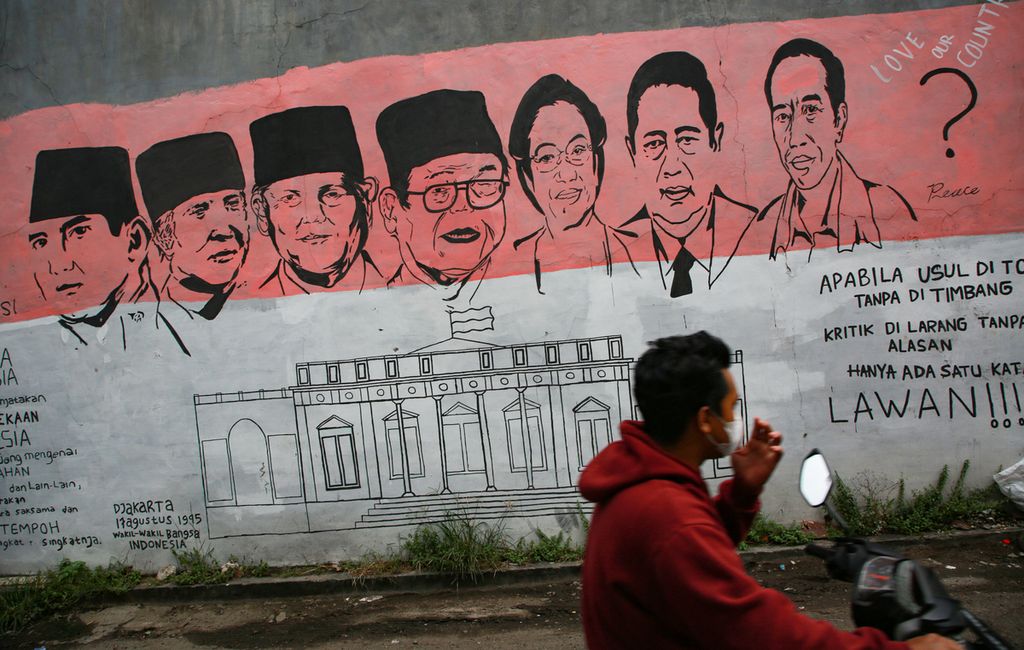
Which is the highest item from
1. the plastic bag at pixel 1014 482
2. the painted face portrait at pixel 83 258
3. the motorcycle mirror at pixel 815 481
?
the painted face portrait at pixel 83 258

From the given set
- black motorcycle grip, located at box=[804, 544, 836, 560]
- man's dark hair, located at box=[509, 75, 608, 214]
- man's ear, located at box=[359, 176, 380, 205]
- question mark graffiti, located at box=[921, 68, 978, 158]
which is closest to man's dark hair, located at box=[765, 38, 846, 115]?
question mark graffiti, located at box=[921, 68, 978, 158]

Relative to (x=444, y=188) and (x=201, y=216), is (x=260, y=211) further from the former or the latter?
(x=444, y=188)

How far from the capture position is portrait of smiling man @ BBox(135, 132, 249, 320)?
5.66 meters

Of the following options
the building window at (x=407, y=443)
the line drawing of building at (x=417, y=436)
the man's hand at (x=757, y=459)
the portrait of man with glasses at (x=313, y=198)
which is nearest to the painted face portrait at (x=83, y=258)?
the portrait of man with glasses at (x=313, y=198)

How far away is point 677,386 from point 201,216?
4.94 m

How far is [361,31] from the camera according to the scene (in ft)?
18.1

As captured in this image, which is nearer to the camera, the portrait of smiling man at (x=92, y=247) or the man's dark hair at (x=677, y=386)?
the man's dark hair at (x=677, y=386)

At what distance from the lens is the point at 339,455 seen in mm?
5508

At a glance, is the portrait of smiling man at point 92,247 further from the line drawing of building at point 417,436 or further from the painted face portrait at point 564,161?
the painted face portrait at point 564,161

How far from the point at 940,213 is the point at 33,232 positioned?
7.00 metres

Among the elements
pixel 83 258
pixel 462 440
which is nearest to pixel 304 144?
pixel 83 258

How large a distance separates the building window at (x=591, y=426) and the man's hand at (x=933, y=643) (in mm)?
3746

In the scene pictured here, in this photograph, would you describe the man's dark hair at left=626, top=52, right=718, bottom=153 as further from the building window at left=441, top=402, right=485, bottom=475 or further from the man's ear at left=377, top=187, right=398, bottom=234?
the building window at left=441, top=402, right=485, bottom=475

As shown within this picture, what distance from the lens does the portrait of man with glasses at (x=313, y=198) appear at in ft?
18.3
